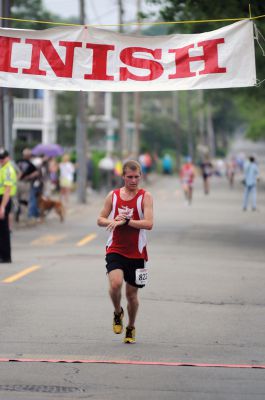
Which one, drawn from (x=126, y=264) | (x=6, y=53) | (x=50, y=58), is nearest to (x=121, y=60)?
(x=50, y=58)

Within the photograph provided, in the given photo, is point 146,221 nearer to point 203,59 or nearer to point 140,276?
point 140,276

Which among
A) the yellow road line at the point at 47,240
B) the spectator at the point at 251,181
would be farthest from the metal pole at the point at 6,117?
the spectator at the point at 251,181

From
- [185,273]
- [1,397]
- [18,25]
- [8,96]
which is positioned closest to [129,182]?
[1,397]

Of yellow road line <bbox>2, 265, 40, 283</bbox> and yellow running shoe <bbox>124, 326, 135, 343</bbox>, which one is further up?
yellow running shoe <bbox>124, 326, 135, 343</bbox>

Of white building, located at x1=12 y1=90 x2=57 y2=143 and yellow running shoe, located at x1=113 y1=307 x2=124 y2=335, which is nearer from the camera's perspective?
yellow running shoe, located at x1=113 y1=307 x2=124 y2=335

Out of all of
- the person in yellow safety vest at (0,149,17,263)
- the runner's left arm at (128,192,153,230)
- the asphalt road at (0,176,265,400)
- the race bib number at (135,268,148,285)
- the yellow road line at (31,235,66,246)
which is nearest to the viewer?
the asphalt road at (0,176,265,400)

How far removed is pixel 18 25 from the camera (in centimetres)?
5916

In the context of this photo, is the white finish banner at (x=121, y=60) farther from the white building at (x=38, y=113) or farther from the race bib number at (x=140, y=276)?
the white building at (x=38, y=113)

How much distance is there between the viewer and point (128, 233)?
9742 mm

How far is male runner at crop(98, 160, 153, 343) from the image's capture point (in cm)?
964

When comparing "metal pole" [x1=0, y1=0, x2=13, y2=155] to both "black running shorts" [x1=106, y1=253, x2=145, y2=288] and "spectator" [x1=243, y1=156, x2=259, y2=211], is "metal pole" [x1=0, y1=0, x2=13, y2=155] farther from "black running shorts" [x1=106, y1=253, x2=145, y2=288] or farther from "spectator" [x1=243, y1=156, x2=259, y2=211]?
"black running shorts" [x1=106, y1=253, x2=145, y2=288]

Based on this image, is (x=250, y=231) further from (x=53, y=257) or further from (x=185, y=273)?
(x=185, y=273)

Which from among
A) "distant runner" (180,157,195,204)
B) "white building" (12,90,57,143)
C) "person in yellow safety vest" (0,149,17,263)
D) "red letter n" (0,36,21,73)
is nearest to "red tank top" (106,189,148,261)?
"red letter n" (0,36,21,73)

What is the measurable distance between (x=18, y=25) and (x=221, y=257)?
138 ft
